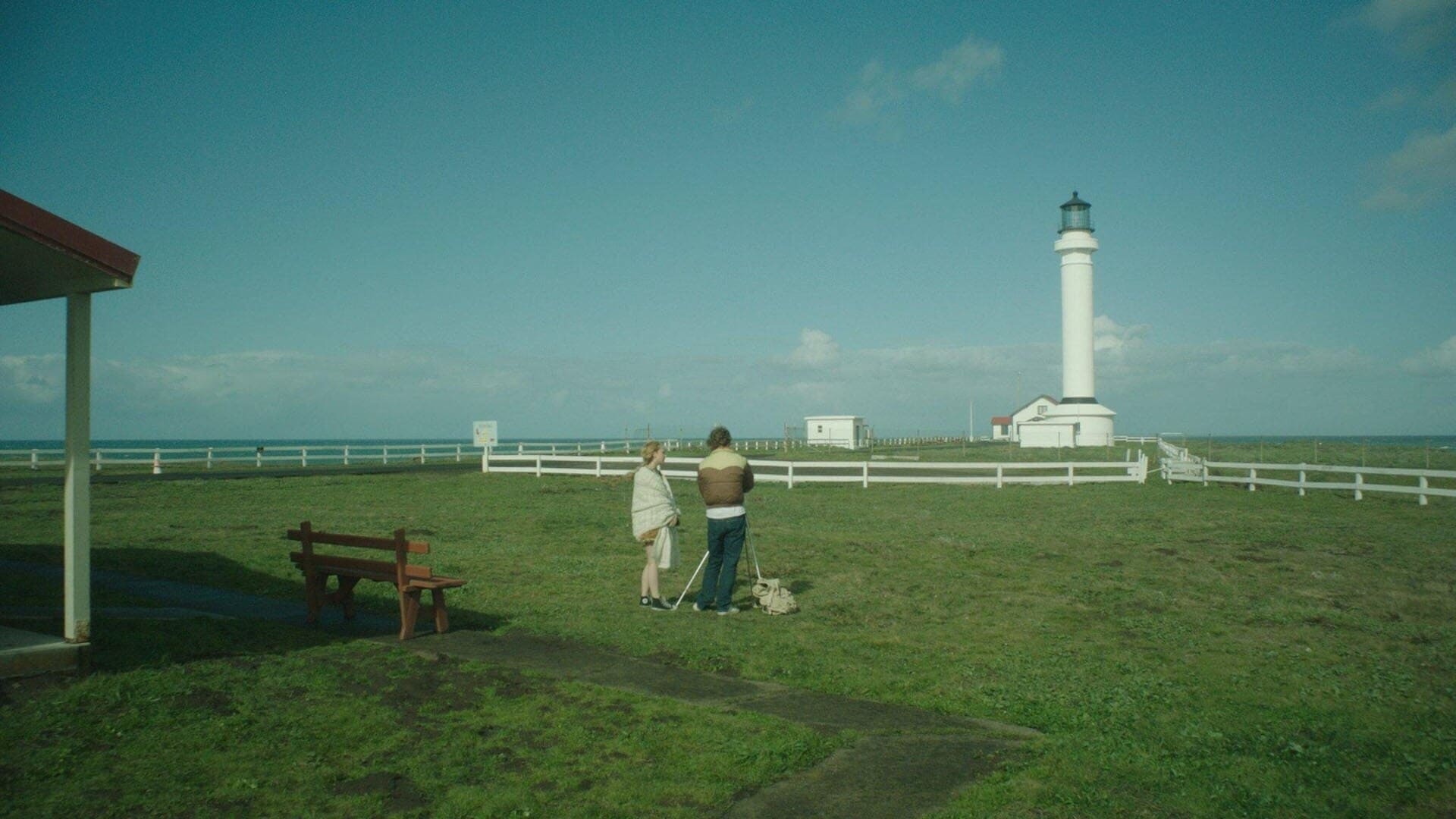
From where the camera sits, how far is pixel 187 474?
34.8m

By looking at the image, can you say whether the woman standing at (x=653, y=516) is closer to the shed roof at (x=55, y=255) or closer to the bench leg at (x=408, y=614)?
the bench leg at (x=408, y=614)

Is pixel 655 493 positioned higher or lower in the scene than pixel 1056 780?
higher

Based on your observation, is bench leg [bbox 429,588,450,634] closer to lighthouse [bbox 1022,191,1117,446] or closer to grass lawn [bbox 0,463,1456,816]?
grass lawn [bbox 0,463,1456,816]

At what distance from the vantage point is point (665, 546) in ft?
33.1

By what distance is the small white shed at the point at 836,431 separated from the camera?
224 ft

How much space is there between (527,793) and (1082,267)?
2211 inches

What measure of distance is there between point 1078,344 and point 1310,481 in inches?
1106

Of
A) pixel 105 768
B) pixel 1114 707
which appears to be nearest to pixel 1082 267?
pixel 1114 707

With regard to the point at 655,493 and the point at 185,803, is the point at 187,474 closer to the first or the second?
the point at 655,493

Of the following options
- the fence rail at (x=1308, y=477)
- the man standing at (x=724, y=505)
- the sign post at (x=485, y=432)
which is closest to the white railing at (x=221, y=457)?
the sign post at (x=485, y=432)

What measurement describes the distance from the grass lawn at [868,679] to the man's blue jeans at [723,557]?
291 mm

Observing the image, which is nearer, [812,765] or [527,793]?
[527,793]

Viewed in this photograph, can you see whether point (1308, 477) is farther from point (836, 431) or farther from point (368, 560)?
point (836, 431)

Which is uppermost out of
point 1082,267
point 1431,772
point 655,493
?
point 1082,267
